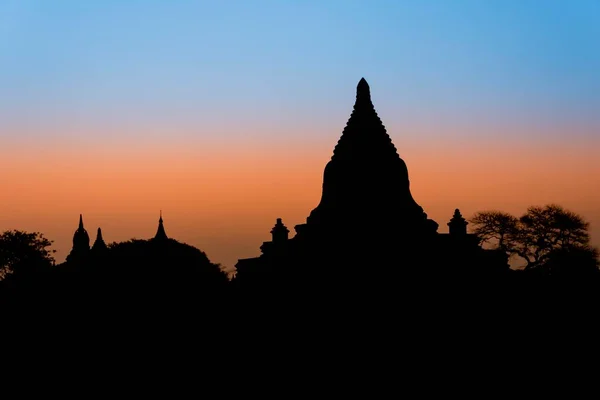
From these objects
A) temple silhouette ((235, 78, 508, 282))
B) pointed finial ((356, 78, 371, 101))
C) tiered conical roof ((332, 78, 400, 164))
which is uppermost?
A: pointed finial ((356, 78, 371, 101))

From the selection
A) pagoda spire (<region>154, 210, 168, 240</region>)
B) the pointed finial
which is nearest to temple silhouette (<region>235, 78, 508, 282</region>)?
the pointed finial

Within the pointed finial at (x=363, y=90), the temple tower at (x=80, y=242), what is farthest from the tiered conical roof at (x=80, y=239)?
the pointed finial at (x=363, y=90)

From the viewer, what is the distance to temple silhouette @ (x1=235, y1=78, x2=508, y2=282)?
103ft

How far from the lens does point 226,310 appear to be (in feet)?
110

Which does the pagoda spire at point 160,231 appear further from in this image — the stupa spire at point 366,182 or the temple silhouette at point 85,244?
→ the stupa spire at point 366,182

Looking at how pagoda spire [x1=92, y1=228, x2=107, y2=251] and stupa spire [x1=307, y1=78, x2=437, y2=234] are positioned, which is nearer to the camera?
stupa spire [x1=307, y1=78, x2=437, y2=234]

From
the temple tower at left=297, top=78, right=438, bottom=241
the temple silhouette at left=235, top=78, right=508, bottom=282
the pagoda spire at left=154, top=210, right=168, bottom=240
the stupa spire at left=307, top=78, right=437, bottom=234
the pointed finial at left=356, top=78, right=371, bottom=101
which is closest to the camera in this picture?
the temple silhouette at left=235, top=78, right=508, bottom=282

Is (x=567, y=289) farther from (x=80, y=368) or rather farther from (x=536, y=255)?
(x=536, y=255)

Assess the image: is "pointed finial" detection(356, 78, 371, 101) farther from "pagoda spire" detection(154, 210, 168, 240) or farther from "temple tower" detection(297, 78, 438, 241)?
"pagoda spire" detection(154, 210, 168, 240)

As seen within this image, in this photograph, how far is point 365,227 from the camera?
3200cm

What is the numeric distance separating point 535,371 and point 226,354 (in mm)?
10675

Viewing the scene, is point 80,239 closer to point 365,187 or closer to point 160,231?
point 160,231

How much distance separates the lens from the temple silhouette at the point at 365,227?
103ft

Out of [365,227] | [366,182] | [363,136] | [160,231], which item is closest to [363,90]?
[363,136]
